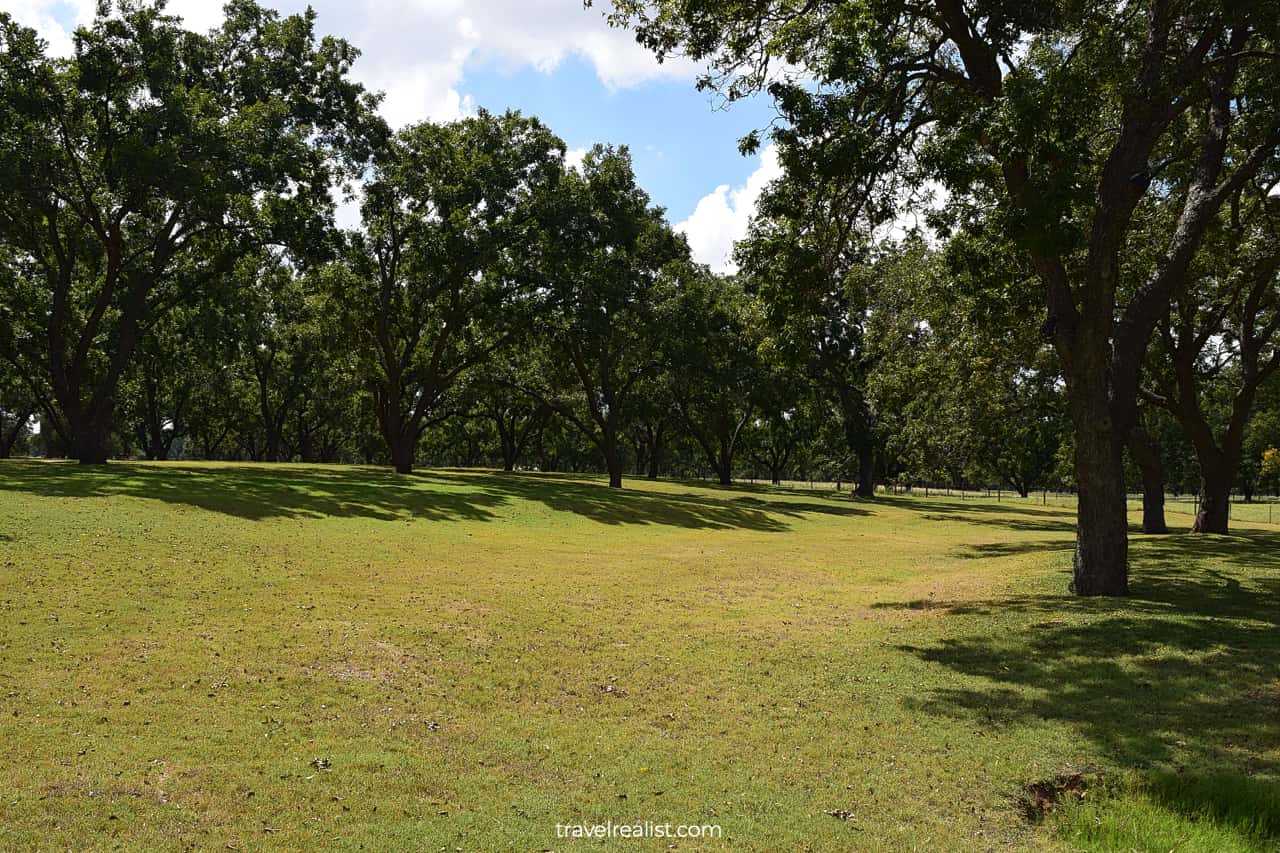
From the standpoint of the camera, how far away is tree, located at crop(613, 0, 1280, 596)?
12.0m

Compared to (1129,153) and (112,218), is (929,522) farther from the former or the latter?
(112,218)

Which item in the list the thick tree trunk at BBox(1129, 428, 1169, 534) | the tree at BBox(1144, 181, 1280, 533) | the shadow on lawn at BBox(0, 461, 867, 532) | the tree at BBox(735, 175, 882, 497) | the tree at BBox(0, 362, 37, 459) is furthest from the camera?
the tree at BBox(0, 362, 37, 459)

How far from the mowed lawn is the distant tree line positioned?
426cm

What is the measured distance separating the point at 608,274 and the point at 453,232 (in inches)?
270

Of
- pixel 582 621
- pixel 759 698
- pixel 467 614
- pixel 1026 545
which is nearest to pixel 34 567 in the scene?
pixel 467 614

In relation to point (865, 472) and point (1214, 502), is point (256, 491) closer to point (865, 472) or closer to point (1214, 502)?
point (1214, 502)

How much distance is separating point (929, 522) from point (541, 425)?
38870mm

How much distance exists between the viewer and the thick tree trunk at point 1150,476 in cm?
2400

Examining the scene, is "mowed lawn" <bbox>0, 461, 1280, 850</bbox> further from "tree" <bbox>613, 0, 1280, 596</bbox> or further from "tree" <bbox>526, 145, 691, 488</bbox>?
"tree" <bbox>526, 145, 691, 488</bbox>

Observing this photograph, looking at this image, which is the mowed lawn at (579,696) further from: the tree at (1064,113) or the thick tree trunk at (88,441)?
the thick tree trunk at (88,441)

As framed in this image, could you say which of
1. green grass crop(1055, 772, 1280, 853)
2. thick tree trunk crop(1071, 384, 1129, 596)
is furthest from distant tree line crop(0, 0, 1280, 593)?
green grass crop(1055, 772, 1280, 853)

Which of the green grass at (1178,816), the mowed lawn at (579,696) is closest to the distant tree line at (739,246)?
the mowed lawn at (579,696)

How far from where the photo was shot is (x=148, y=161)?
80.2 feet

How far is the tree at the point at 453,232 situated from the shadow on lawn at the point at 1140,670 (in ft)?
83.1
